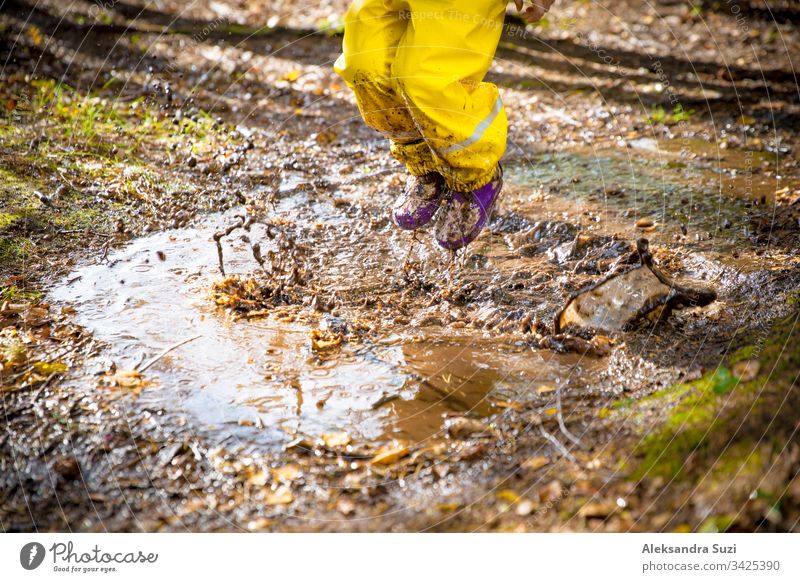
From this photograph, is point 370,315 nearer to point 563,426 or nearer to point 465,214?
point 465,214

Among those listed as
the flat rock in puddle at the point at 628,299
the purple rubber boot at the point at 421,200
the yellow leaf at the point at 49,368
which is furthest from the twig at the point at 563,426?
the yellow leaf at the point at 49,368

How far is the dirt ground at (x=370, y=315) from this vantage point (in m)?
2.10

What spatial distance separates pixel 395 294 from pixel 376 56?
1.09 m

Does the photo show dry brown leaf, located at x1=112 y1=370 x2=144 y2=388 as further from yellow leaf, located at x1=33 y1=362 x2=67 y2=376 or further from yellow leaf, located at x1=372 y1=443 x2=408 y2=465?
yellow leaf, located at x1=372 y1=443 x2=408 y2=465

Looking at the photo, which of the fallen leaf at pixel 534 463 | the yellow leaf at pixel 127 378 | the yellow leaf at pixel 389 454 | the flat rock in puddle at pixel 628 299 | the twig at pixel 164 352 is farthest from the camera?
the flat rock in puddle at pixel 628 299

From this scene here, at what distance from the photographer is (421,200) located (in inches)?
128

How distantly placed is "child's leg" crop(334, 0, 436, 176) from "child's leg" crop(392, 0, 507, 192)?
0.09 meters

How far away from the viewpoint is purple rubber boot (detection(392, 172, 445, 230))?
324 centimetres

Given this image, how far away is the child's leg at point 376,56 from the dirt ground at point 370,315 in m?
0.84

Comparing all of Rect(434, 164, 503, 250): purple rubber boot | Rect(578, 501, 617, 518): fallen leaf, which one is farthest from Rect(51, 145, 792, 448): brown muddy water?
Rect(578, 501, 617, 518): fallen leaf

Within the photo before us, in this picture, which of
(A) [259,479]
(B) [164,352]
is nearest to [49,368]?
(B) [164,352]

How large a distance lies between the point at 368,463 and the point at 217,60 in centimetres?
521

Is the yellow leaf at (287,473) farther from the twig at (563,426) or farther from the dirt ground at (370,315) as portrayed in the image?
the twig at (563,426)
